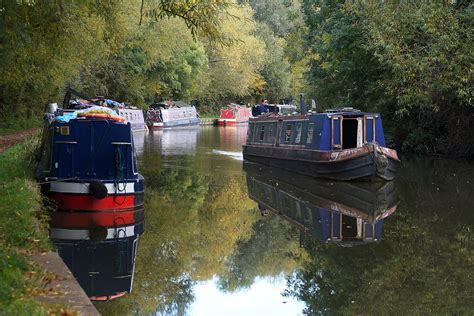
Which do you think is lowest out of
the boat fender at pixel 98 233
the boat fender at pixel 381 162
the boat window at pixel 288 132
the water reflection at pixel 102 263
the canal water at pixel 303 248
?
the canal water at pixel 303 248

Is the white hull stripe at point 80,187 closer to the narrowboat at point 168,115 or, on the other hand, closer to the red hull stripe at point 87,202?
the red hull stripe at point 87,202

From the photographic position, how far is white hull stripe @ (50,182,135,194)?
1278 cm

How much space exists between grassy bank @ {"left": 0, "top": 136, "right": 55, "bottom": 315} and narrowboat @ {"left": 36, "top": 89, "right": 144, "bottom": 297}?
68 cm

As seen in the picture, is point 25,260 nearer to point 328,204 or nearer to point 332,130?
point 328,204

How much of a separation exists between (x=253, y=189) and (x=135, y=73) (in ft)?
86.2

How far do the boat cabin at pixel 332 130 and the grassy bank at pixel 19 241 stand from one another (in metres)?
8.41

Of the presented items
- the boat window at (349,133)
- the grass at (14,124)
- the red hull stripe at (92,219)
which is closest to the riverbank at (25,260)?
the red hull stripe at (92,219)

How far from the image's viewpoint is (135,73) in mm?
42938

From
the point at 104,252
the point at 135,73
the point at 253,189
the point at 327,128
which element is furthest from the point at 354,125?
the point at 135,73

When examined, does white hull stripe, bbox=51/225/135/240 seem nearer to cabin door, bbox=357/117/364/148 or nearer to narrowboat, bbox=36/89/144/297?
narrowboat, bbox=36/89/144/297

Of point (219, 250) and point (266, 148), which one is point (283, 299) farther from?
point (266, 148)

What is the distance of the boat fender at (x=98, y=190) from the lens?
12609 millimetres

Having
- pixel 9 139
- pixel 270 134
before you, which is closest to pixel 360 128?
pixel 270 134

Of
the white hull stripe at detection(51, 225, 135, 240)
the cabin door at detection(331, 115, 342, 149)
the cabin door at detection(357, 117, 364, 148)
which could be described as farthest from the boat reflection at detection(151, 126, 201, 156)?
the white hull stripe at detection(51, 225, 135, 240)
